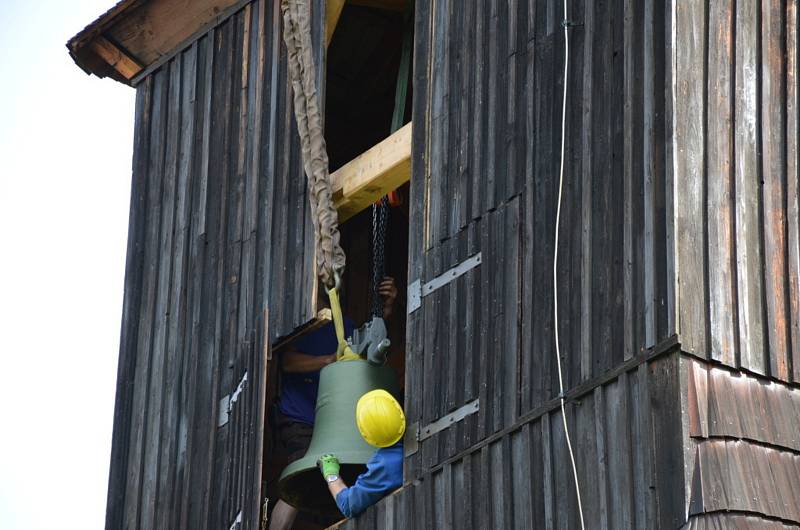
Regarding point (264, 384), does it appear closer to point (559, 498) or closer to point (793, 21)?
point (559, 498)

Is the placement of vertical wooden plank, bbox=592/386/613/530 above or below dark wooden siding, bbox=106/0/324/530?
below

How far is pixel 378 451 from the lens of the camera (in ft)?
38.6

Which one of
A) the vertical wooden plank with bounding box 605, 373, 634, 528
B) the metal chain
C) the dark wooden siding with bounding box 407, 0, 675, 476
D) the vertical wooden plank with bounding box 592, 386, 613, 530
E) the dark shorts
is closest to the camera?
the vertical wooden plank with bounding box 605, 373, 634, 528

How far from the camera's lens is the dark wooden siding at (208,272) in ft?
42.5

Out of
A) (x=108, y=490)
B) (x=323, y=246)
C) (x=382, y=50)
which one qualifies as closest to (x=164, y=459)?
(x=108, y=490)

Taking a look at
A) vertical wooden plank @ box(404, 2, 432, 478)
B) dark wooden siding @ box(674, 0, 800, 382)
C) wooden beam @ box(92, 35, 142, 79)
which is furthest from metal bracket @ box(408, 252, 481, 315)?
wooden beam @ box(92, 35, 142, 79)

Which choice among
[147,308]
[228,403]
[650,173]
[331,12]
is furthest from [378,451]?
[331,12]

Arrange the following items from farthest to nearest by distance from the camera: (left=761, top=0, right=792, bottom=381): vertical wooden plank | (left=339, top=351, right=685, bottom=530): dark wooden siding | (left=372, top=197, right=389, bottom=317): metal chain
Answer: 1. (left=372, top=197, right=389, bottom=317): metal chain
2. (left=761, top=0, right=792, bottom=381): vertical wooden plank
3. (left=339, top=351, right=685, bottom=530): dark wooden siding

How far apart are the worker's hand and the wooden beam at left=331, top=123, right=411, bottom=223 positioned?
1402 millimetres

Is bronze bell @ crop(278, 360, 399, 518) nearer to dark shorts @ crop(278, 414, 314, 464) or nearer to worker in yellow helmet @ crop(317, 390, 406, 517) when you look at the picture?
worker in yellow helmet @ crop(317, 390, 406, 517)

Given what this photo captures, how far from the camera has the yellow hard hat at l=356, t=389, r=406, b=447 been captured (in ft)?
37.7

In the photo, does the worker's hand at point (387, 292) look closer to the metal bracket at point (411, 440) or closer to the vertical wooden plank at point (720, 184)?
the metal bracket at point (411, 440)

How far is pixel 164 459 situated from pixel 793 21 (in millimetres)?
5134

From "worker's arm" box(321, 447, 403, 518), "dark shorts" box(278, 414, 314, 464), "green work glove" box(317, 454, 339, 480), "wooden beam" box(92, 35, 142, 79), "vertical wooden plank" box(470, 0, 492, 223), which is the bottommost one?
"worker's arm" box(321, 447, 403, 518)
